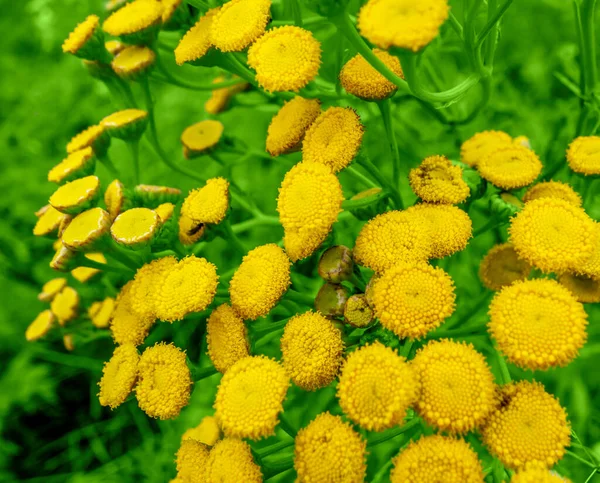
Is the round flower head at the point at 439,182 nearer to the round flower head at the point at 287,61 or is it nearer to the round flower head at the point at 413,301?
the round flower head at the point at 413,301

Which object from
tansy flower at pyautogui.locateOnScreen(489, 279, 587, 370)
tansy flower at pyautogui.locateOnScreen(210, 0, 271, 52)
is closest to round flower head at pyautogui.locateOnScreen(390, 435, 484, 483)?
tansy flower at pyautogui.locateOnScreen(489, 279, 587, 370)

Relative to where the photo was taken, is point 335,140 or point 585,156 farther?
point 585,156

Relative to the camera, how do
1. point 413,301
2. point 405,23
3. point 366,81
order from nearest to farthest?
1. point 405,23
2. point 413,301
3. point 366,81

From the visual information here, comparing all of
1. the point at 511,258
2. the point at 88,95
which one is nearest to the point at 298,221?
the point at 511,258

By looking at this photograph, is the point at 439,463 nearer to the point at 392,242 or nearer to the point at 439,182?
the point at 392,242

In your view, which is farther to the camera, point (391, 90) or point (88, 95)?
point (88, 95)

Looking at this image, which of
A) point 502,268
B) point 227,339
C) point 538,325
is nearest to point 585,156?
point 502,268

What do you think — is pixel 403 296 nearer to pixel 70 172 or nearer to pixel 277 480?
pixel 277 480
